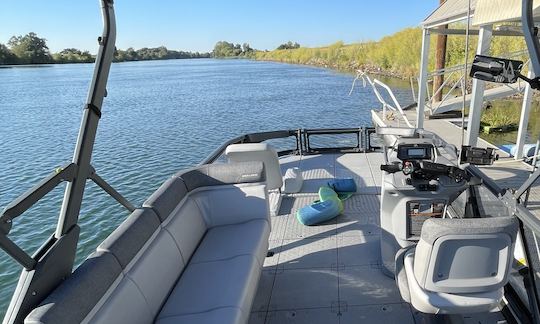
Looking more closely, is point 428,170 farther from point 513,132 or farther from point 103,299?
point 513,132

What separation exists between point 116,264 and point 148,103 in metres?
19.4

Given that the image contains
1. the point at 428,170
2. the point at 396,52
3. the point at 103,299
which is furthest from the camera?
the point at 396,52

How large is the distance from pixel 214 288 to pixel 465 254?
60.3 inches

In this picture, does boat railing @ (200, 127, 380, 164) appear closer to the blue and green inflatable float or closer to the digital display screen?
the blue and green inflatable float

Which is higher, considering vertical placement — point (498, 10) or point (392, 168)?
point (498, 10)

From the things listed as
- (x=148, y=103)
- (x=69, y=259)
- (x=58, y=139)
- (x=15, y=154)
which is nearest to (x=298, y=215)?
(x=69, y=259)

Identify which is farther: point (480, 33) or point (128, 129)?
point (128, 129)

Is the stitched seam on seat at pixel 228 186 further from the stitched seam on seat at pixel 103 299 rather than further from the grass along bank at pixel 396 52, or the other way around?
the grass along bank at pixel 396 52

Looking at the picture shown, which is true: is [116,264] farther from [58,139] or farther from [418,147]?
[58,139]

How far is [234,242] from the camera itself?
10.0 feet

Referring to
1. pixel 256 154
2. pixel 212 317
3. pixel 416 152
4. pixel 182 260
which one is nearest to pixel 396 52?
pixel 256 154

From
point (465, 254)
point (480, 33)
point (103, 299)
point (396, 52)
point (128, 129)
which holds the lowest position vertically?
point (128, 129)

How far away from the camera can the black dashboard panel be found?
9.75 ft

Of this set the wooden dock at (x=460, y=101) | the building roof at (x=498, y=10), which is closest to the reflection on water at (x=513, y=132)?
the wooden dock at (x=460, y=101)
